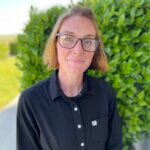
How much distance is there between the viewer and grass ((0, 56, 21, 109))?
23.1 feet

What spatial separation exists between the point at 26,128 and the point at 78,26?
2.34 ft

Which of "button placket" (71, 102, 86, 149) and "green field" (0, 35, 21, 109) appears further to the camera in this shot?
"green field" (0, 35, 21, 109)

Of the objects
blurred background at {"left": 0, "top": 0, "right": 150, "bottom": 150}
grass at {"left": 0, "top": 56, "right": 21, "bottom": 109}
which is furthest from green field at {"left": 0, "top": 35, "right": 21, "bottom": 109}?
blurred background at {"left": 0, "top": 0, "right": 150, "bottom": 150}

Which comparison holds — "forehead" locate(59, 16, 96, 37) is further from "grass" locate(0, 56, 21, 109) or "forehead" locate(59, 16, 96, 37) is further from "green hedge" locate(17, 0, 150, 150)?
"grass" locate(0, 56, 21, 109)

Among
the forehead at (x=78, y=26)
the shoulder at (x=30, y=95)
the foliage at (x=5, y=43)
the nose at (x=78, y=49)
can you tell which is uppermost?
the forehead at (x=78, y=26)

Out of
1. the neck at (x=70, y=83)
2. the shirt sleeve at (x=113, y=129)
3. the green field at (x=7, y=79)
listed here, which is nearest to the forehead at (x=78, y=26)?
the neck at (x=70, y=83)

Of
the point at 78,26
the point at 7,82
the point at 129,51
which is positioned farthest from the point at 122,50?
the point at 7,82

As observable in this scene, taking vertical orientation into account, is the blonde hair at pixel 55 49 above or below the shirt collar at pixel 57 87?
above

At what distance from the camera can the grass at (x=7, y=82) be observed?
277 inches

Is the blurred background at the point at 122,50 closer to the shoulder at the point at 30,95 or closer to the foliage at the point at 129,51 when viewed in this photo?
the foliage at the point at 129,51

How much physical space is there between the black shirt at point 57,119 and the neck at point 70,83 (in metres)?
0.03

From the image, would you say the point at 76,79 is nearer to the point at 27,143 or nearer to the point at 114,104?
the point at 114,104

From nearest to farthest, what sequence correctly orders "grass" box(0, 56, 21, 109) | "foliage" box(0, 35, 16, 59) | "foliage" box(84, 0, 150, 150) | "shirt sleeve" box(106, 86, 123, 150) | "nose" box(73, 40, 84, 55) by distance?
"nose" box(73, 40, 84, 55) → "shirt sleeve" box(106, 86, 123, 150) → "foliage" box(84, 0, 150, 150) → "grass" box(0, 56, 21, 109) → "foliage" box(0, 35, 16, 59)

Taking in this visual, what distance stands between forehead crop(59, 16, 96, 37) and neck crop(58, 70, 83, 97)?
0.27 metres
